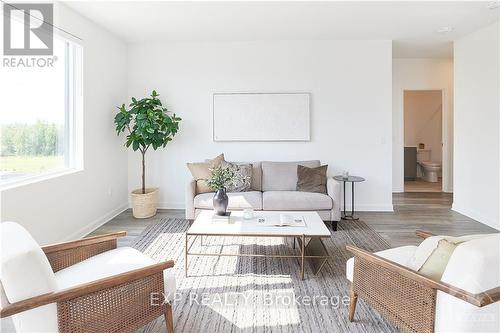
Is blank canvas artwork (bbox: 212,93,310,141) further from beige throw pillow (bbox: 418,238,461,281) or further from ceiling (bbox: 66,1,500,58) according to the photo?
beige throw pillow (bbox: 418,238,461,281)

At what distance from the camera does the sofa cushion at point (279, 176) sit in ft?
16.3

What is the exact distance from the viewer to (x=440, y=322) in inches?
64.7

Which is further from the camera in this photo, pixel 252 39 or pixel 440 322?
pixel 252 39

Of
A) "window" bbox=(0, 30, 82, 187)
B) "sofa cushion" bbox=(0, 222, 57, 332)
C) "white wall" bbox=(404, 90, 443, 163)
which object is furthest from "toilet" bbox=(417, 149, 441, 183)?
"sofa cushion" bbox=(0, 222, 57, 332)

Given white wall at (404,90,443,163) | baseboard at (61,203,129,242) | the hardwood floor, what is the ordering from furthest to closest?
white wall at (404,90,443,163)
the hardwood floor
baseboard at (61,203,129,242)

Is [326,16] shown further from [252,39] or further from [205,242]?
[205,242]

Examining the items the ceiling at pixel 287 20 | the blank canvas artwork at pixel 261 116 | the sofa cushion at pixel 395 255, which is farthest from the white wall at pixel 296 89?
the sofa cushion at pixel 395 255

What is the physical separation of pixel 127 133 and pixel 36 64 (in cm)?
209

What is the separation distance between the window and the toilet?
8.02 meters

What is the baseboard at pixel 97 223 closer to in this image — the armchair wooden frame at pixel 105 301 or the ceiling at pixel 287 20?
the armchair wooden frame at pixel 105 301

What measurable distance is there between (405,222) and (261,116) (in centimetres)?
268

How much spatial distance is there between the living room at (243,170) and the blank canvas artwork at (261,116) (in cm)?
2

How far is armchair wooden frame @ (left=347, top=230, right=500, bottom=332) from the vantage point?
1550mm

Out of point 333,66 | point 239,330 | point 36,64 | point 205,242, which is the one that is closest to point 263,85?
point 333,66
